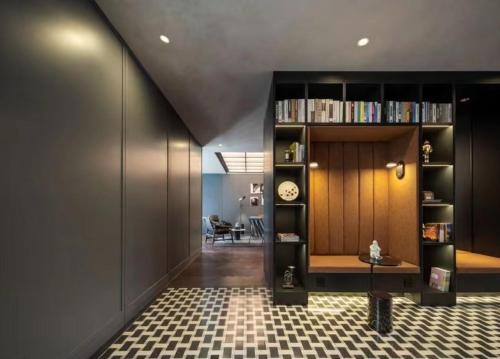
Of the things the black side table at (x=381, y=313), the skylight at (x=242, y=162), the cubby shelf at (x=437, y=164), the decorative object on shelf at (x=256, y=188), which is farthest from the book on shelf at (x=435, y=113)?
the decorative object on shelf at (x=256, y=188)

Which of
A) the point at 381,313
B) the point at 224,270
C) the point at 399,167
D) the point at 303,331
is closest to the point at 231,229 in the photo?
the point at 224,270

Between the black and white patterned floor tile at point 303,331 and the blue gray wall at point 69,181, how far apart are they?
44 cm

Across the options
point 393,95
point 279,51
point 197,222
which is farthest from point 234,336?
point 197,222

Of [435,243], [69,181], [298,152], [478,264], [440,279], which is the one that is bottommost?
[440,279]

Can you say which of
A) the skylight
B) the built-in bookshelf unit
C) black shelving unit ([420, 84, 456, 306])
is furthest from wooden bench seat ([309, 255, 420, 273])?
the skylight

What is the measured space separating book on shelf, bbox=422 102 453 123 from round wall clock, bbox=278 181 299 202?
1.94 metres

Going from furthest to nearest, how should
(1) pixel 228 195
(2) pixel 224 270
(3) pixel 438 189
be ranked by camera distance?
1. (1) pixel 228 195
2. (2) pixel 224 270
3. (3) pixel 438 189

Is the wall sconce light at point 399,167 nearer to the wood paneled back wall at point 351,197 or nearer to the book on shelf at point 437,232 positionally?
the wood paneled back wall at point 351,197

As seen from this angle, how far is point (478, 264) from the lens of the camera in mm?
3549

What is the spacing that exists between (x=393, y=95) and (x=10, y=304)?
4580mm

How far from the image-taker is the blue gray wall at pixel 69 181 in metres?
1.49

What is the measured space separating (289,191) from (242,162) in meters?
8.15

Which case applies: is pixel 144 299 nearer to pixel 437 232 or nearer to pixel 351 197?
pixel 351 197

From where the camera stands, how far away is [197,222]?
6867 millimetres
